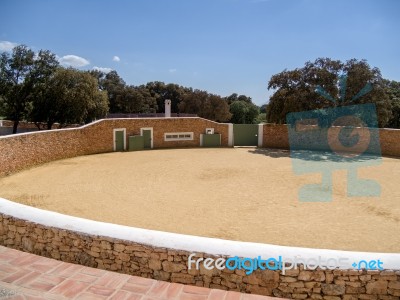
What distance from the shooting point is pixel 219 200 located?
383 inches

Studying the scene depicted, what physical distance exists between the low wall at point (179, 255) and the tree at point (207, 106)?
4730 cm

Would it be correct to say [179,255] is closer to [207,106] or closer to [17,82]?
[17,82]

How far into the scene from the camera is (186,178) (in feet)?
41.4

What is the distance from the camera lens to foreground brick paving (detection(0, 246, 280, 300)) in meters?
3.70

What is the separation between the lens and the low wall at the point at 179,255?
12.0 feet

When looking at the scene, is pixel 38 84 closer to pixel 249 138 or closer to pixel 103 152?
pixel 103 152

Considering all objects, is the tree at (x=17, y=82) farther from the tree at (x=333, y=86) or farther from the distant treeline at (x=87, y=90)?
the tree at (x=333, y=86)

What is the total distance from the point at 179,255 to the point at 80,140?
1533cm

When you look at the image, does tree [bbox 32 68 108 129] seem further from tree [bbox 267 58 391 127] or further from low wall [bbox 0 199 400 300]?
low wall [bbox 0 199 400 300]

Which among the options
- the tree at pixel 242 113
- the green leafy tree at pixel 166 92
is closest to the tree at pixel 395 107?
the tree at pixel 242 113

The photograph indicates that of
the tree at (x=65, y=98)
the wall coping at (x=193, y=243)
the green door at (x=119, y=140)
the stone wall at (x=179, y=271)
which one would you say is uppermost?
the tree at (x=65, y=98)

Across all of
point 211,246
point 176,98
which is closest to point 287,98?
point 211,246

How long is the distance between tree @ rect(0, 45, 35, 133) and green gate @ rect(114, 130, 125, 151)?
415 inches

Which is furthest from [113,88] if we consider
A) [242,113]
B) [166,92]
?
[242,113]
